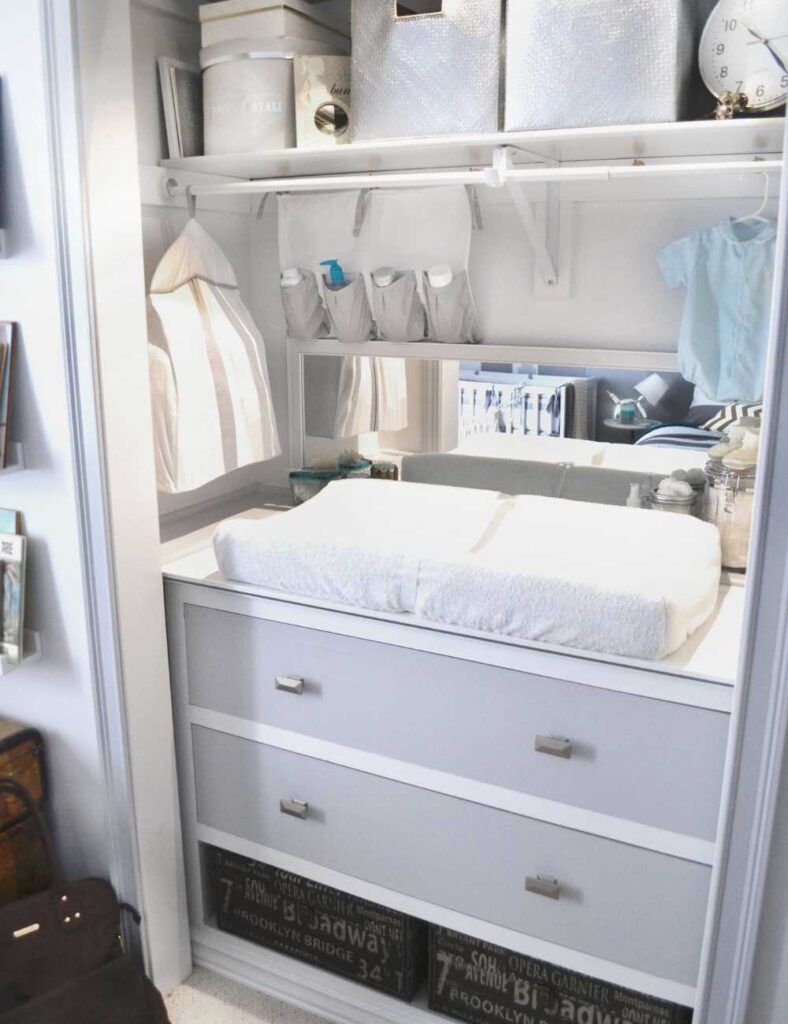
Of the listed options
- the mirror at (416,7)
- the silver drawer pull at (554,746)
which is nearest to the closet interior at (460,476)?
the silver drawer pull at (554,746)

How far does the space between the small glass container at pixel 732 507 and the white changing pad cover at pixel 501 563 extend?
0.24 feet

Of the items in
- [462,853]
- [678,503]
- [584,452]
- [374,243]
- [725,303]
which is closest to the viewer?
[462,853]

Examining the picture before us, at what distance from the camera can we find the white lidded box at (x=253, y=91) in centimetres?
190

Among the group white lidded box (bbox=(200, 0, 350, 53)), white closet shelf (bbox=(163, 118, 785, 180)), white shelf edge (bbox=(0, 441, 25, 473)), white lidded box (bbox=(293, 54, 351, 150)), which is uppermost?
white lidded box (bbox=(200, 0, 350, 53))

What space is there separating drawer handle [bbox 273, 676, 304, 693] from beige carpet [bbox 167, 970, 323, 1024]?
71 cm

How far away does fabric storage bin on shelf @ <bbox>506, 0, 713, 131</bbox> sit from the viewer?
154cm

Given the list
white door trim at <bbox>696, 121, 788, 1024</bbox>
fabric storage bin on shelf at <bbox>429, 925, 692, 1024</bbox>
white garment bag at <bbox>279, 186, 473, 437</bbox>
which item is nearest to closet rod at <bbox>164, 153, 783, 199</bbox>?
white garment bag at <bbox>279, 186, 473, 437</bbox>

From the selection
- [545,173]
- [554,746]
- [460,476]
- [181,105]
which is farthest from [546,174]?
[554,746]

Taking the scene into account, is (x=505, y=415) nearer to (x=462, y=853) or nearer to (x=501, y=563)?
(x=501, y=563)

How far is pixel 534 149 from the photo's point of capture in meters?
1.77

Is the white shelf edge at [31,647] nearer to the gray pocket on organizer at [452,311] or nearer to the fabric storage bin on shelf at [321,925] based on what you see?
the fabric storage bin on shelf at [321,925]

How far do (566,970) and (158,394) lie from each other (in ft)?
4.42

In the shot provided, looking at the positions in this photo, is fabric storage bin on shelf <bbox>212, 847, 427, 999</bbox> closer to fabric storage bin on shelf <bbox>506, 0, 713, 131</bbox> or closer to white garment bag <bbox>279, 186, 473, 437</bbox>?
white garment bag <bbox>279, 186, 473, 437</bbox>

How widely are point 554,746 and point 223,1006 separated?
986 mm
